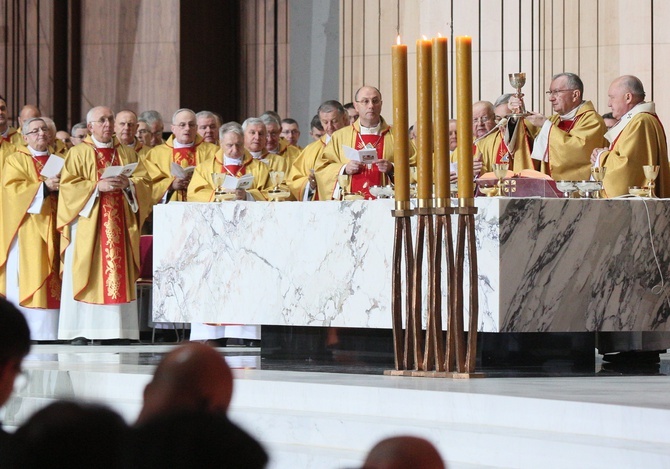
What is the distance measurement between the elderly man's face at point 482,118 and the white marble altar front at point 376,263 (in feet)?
7.95

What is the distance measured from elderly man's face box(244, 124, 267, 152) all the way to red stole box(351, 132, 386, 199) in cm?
125

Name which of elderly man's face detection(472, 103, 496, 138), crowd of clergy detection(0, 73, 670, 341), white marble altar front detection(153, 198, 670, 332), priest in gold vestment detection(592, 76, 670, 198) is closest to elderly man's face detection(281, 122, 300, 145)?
crowd of clergy detection(0, 73, 670, 341)

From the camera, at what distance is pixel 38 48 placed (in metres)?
12.7

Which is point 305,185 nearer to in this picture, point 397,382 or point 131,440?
point 397,382

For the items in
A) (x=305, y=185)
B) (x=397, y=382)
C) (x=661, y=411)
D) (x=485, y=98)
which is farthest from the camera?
(x=485, y=98)

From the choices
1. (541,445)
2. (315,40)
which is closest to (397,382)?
(541,445)

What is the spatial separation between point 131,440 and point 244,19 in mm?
12097

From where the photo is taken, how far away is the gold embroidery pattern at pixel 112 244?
920 centimetres

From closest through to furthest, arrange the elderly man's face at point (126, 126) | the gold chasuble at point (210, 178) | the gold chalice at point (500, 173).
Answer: the gold chalice at point (500, 173)
the gold chasuble at point (210, 178)
the elderly man's face at point (126, 126)

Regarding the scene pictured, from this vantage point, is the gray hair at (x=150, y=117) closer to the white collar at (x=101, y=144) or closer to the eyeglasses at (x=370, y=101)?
the white collar at (x=101, y=144)

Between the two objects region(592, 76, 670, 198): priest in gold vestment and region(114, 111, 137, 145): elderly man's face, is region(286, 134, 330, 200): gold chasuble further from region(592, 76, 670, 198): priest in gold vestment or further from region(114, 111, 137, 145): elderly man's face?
region(592, 76, 670, 198): priest in gold vestment

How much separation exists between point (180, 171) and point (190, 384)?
26.3 ft

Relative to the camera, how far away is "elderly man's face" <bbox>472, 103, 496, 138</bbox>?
868 cm

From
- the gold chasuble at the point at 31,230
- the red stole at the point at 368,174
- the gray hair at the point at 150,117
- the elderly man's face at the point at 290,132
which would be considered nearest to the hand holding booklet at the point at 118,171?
the gold chasuble at the point at 31,230
